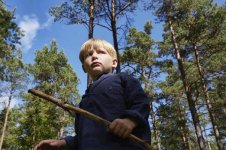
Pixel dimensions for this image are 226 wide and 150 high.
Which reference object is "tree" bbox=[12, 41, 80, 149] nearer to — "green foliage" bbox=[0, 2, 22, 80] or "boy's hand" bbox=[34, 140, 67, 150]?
"green foliage" bbox=[0, 2, 22, 80]

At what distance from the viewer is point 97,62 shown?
7.19 ft

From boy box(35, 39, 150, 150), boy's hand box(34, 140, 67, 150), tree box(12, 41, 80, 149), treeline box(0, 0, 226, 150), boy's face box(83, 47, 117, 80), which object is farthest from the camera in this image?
tree box(12, 41, 80, 149)

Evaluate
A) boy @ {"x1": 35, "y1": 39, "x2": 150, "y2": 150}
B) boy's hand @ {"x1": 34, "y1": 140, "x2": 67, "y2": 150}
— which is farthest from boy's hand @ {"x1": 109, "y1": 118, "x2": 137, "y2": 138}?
boy's hand @ {"x1": 34, "y1": 140, "x2": 67, "y2": 150}

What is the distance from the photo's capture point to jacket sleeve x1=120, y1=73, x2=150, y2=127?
1687mm

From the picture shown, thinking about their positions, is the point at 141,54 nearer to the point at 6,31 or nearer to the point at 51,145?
Answer: the point at 6,31

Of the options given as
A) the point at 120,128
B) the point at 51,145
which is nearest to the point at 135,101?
the point at 120,128

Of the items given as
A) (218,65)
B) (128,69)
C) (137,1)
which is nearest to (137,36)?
(128,69)

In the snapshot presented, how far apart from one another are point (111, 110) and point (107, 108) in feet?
0.10

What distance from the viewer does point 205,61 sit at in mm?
21531

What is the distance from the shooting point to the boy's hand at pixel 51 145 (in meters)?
1.93

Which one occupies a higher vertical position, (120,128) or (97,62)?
(97,62)

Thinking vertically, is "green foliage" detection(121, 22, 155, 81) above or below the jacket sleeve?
above

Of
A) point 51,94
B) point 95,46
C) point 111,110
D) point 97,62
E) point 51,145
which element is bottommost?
point 51,145

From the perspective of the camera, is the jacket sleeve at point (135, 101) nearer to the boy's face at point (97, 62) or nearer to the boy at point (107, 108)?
the boy at point (107, 108)
